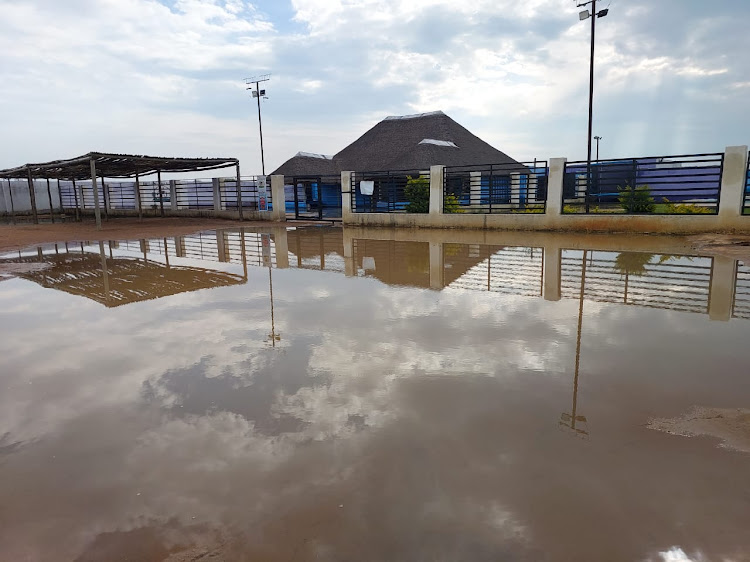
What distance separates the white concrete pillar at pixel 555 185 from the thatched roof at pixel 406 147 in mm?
12948

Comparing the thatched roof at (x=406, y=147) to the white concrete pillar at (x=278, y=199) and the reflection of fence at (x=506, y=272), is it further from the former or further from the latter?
the reflection of fence at (x=506, y=272)

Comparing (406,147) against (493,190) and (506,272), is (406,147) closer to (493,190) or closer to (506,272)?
(493,190)

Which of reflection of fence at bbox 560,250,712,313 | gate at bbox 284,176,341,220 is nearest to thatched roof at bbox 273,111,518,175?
gate at bbox 284,176,341,220

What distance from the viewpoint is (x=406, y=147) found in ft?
100

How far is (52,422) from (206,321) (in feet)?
8.34

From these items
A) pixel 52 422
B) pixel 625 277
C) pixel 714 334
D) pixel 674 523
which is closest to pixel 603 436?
pixel 674 523

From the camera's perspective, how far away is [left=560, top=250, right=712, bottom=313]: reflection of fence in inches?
260

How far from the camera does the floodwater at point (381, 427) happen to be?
228 cm

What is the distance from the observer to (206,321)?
5961 mm

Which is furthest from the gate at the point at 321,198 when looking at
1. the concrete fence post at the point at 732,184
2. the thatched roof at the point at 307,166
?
the concrete fence post at the point at 732,184

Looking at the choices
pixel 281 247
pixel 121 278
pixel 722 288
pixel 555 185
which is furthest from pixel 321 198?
pixel 722 288

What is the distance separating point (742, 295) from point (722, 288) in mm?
425

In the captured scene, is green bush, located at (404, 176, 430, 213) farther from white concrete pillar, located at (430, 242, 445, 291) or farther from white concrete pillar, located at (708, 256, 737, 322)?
white concrete pillar, located at (708, 256, 737, 322)

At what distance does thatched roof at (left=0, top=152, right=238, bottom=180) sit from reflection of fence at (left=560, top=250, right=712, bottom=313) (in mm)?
16773
